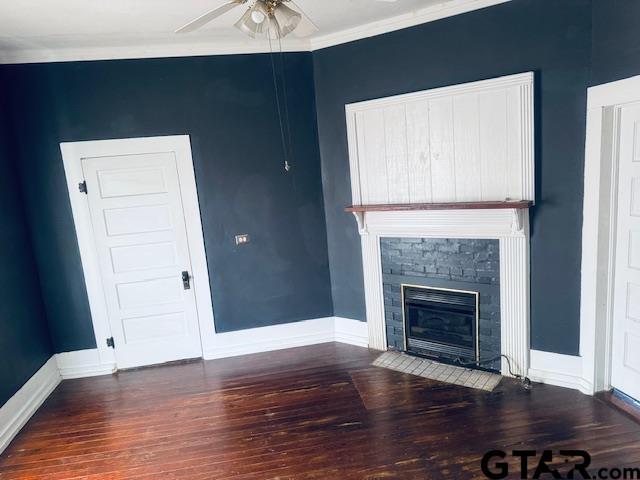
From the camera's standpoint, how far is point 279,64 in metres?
3.79

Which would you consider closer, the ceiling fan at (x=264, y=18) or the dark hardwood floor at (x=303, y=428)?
the ceiling fan at (x=264, y=18)

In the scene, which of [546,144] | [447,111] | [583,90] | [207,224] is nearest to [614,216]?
[546,144]

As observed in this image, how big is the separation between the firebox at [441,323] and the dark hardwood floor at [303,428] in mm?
378

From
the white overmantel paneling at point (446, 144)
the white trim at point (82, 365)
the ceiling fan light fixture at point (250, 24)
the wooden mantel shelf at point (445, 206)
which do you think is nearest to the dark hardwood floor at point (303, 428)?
the white trim at point (82, 365)

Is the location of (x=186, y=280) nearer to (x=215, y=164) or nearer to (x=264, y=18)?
(x=215, y=164)

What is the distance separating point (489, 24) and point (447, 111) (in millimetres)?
625

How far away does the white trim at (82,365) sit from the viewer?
3.94 m

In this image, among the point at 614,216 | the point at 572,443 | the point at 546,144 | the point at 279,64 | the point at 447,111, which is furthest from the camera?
the point at 279,64

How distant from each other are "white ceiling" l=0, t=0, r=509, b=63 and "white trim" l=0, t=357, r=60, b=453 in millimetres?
2631

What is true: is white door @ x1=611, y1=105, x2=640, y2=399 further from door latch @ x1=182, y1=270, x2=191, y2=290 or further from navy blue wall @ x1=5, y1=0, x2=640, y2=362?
door latch @ x1=182, y1=270, x2=191, y2=290

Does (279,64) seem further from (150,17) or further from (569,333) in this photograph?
(569,333)

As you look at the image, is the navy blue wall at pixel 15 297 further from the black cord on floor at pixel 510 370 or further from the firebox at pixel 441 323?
the black cord on floor at pixel 510 370

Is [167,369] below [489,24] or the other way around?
below

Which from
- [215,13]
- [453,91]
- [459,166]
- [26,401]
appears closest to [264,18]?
[215,13]
